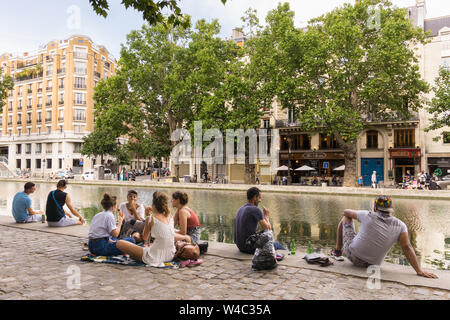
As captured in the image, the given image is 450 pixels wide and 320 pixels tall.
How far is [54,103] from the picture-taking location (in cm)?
5744

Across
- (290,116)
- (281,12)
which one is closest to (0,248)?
(281,12)

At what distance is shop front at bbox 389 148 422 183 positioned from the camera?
33.2 meters

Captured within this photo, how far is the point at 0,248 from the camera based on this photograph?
6477 mm

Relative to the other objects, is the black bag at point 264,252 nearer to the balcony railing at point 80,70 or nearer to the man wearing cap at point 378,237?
the man wearing cap at point 378,237

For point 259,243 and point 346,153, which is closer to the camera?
point 259,243

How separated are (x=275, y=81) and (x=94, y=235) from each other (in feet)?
84.6

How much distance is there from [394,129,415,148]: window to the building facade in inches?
1742

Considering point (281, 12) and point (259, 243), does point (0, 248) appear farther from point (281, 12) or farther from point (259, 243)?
point (281, 12)

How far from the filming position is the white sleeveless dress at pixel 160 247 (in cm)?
504

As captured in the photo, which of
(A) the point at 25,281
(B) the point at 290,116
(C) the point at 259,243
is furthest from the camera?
(B) the point at 290,116

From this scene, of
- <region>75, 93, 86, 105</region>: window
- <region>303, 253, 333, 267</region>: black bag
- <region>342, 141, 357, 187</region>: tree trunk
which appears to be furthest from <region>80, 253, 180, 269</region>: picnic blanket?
<region>75, 93, 86, 105</region>: window

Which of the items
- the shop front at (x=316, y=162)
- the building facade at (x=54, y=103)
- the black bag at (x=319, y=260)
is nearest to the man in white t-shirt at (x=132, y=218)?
the black bag at (x=319, y=260)

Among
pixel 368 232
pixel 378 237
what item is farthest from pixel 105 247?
pixel 378 237

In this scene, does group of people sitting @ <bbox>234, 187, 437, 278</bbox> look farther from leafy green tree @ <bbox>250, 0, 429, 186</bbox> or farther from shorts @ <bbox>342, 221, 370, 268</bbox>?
leafy green tree @ <bbox>250, 0, 429, 186</bbox>
